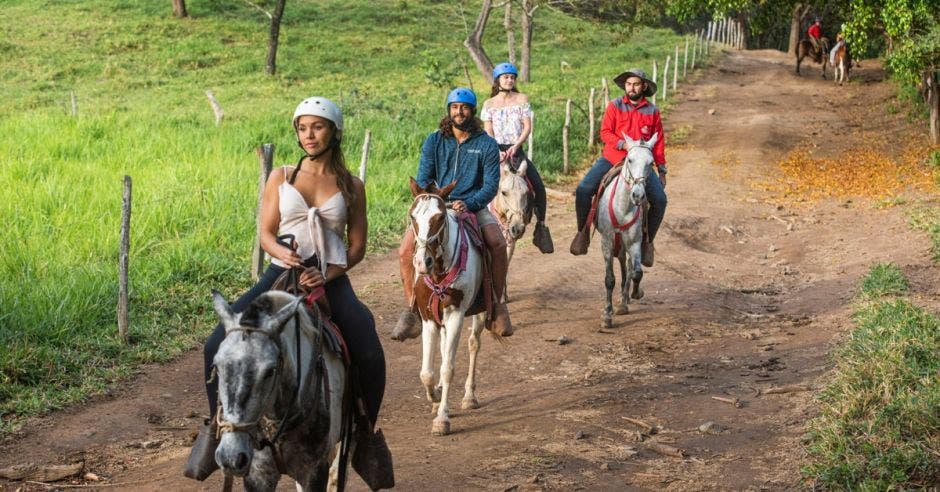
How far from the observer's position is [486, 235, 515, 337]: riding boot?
7.74 m

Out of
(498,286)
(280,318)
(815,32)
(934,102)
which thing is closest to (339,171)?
(280,318)

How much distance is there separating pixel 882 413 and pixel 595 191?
17.3ft

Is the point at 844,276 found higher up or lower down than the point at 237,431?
lower down

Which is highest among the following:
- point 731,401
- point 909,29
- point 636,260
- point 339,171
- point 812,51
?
point 909,29

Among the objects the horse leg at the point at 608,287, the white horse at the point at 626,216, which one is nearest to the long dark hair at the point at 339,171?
the white horse at the point at 626,216

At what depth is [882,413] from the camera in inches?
243

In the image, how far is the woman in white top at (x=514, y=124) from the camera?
11039mm

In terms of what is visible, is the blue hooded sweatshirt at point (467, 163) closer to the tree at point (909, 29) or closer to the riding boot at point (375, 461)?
the riding boot at point (375, 461)

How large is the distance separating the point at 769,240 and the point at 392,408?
9.38 metres

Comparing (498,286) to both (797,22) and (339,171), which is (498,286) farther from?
(797,22)

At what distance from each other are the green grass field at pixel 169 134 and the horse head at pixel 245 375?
4414 mm

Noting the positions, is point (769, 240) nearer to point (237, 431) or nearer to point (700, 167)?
point (700, 167)

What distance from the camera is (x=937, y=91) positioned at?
822 inches

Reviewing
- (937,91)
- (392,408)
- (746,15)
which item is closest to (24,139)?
(392,408)
